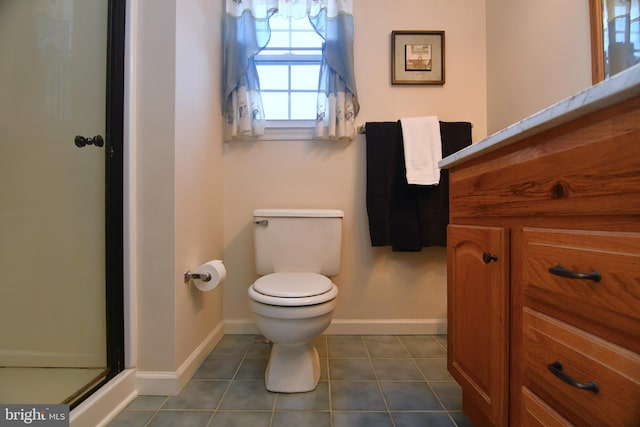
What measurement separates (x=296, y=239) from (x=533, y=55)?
1455mm

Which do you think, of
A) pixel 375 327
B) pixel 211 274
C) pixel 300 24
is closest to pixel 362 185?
pixel 375 327

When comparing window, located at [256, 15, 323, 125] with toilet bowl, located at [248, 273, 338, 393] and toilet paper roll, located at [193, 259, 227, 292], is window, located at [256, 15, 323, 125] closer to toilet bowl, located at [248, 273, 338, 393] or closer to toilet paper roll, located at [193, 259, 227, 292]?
toilet paper roll, located at [193, 259, 227, 292]

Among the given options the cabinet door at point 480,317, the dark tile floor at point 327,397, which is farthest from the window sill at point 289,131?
the dark tile floor at point 327,397

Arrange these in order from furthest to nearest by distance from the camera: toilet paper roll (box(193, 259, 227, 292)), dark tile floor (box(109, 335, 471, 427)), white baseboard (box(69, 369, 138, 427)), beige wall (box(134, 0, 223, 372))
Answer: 1. toilet paper roll (box(193, 259, 227, 292))
2. beige wall (box(134, 0, 223, 372))
3. dark tile floor (box(109, 335, 471, 427))
4. white baseboard (box(69, 369, 138, 427))

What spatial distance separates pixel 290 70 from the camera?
177 centimetres

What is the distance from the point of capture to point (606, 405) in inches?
17.1

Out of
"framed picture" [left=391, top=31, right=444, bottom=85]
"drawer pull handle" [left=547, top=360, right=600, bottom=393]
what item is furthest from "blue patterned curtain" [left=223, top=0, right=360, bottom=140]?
"drawer pull handle" [left=547, top=360, right=600, bottom=393]

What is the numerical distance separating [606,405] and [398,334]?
1313 mm

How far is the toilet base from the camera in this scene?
3.68 feet

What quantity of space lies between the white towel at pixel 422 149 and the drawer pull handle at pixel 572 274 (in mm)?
1043

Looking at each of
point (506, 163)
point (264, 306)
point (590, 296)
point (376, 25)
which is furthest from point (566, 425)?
point (376, 25)

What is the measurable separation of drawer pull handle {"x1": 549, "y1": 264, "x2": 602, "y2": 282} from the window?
58.6 inches

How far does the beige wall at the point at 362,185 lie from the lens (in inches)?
66.3

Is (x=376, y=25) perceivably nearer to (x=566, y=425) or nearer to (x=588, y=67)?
(x=588, y=67)
